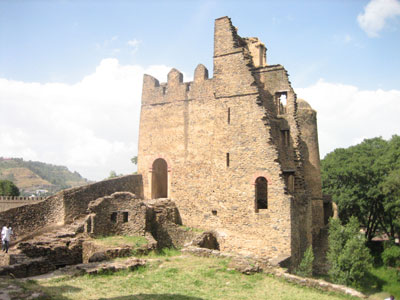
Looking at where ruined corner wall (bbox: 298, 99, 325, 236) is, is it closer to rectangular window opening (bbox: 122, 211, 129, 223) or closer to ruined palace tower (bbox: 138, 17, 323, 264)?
ruined palace tower (bbox: 138, 17, 323, 264)

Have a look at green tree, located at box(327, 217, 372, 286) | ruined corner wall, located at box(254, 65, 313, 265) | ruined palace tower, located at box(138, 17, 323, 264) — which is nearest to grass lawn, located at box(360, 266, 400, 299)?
green tree, located at box(327, 217, 372, 286)

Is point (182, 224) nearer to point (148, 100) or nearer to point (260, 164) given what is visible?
point (260, 164)

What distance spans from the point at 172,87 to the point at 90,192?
697cm

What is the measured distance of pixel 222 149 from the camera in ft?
53.1

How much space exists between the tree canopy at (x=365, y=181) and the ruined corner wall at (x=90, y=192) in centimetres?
1874

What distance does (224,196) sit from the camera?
15820mm

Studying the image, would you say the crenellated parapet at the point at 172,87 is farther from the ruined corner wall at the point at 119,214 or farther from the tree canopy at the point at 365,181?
the tree canopy at the point at 365,181

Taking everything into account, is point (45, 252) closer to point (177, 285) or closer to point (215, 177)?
point (177, 285)

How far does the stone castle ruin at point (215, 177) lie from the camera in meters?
14.6

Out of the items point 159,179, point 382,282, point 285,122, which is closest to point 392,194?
point 382,282

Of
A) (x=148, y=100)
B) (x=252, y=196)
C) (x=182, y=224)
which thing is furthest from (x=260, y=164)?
(x=148, y=100)

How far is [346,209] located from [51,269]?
25.9m

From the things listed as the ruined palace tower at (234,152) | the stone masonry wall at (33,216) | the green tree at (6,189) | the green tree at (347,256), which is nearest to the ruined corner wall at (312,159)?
the ruined palace tower at (234,152)

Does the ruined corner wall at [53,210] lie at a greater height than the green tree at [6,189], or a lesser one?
lesser
